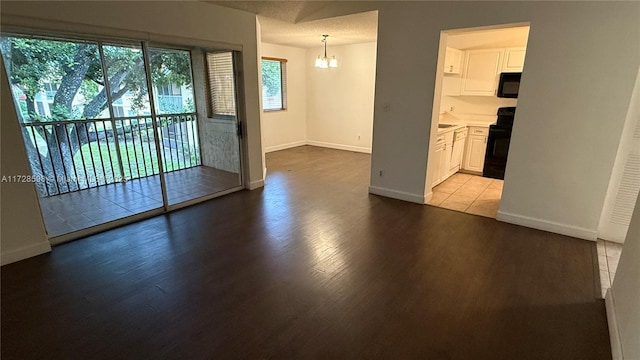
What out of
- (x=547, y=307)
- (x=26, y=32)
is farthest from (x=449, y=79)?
(x=26, y=32)

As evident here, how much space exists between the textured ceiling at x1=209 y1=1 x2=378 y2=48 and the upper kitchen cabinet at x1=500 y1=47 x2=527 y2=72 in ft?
6.95

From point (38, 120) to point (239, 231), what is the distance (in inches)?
124

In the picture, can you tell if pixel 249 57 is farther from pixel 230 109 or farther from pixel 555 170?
pixel 555 170

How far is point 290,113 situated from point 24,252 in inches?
231

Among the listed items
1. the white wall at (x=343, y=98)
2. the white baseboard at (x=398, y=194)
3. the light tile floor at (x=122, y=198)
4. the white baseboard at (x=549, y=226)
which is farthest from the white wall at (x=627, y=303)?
the white wall at (x=343, y=98)

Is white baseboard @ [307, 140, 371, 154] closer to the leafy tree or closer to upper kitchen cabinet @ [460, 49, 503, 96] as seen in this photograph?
upper kitchen cabinet @ [460, 49, 503, 96]

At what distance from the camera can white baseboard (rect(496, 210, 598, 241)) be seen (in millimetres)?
3150

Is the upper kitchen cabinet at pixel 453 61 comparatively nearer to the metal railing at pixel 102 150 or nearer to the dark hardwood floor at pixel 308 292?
the dark hardwood floor at pixel 308 292

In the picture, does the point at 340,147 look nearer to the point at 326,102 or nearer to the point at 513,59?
the point at 326,102

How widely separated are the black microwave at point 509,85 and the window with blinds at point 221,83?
420 centimetres

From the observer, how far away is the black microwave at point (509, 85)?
4953 millimetres

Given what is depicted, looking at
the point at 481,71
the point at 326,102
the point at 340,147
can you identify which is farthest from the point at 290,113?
the point at 481,71

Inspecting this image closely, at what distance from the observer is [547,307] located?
85.4 inches

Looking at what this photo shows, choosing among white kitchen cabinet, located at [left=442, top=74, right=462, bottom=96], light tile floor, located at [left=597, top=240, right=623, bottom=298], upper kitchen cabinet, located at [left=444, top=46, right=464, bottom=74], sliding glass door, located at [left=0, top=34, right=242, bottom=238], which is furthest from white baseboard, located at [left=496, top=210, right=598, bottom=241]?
sliding glass door, located at [left=0, top=34, right=242, bottom=238]
